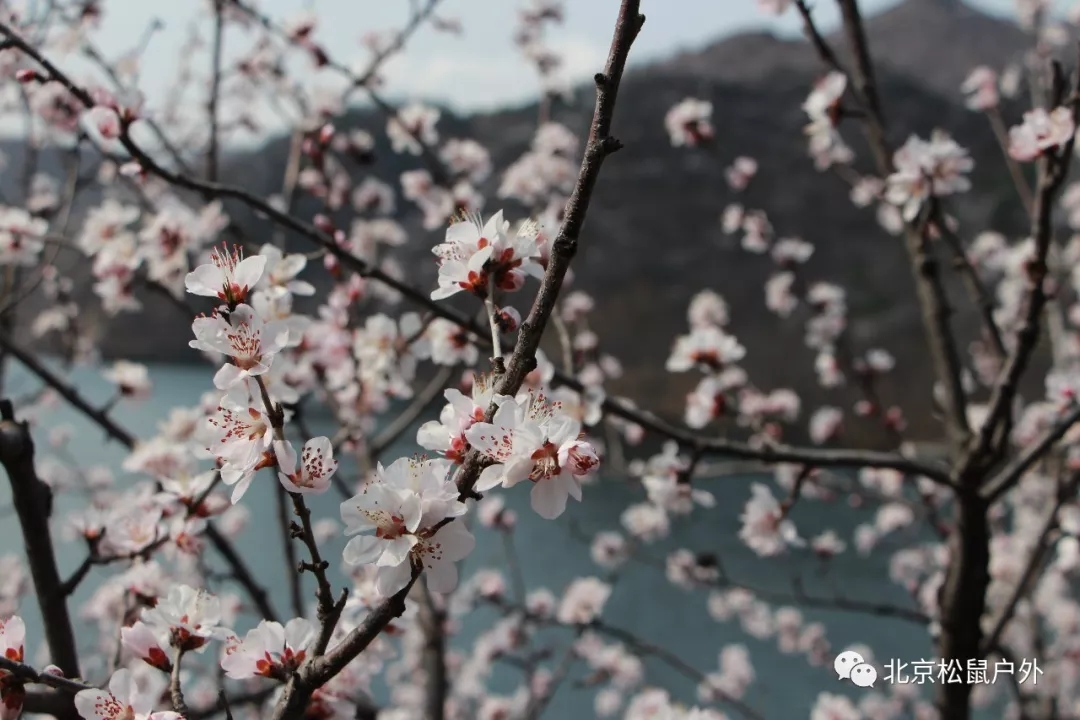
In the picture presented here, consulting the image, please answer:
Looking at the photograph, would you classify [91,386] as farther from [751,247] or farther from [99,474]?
[751,247]

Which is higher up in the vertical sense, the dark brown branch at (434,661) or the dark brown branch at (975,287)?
the dark brown branch at (975,287)

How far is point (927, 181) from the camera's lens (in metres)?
1.24

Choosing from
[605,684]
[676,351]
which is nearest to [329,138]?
[676,351]

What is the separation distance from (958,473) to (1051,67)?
60 centimetres

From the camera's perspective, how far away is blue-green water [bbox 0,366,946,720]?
408 cm

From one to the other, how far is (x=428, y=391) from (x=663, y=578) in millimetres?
4448

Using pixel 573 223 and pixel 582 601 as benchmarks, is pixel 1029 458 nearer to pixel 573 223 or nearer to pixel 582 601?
pixel 573 223

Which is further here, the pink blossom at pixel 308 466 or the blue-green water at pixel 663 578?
the blue-green water at pixel 663 578

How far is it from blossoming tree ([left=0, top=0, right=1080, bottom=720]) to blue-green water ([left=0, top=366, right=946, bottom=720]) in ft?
3.53

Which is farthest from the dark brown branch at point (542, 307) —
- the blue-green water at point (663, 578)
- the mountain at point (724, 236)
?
the mountain at point (724, 236)

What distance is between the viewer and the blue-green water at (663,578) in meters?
4.08

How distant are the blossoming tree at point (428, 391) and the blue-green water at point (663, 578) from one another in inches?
42.3

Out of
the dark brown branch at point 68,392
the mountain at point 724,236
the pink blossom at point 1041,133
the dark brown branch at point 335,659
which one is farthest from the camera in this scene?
the mountain at point 724,236

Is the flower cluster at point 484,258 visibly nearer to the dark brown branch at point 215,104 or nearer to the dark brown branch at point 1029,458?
the dark brown branch at point 1029,458
